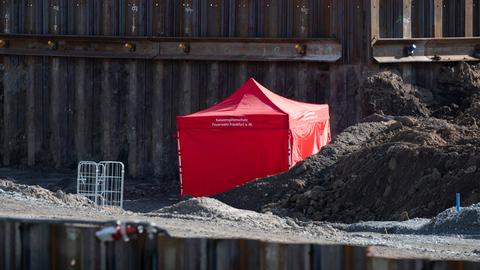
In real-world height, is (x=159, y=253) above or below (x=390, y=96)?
below

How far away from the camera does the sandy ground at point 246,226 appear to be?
48.1 feet

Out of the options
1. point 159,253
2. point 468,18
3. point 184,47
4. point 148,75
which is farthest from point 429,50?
point 159,253

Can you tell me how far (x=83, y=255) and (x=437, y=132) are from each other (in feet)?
37.0

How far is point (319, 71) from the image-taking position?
26672 millimetres

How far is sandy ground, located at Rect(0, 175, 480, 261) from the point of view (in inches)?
577

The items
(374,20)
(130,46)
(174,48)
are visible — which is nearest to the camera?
(374,20)

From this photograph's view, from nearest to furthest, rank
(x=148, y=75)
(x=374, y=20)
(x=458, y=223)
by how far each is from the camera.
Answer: (x=458, y=223)
(x=374, y=20)
(x=148, y=75)

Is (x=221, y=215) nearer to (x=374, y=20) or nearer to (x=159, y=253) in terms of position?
(x=159, y=253)

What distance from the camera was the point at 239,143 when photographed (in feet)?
75.0

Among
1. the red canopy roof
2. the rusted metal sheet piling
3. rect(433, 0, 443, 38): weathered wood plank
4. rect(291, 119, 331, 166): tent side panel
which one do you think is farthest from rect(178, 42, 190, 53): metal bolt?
the rusted metal sheet piling

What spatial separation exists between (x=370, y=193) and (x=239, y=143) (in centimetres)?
294

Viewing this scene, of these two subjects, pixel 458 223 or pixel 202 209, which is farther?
pixel 202 209

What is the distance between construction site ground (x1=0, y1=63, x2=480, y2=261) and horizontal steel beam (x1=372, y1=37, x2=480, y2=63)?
279 millimetres

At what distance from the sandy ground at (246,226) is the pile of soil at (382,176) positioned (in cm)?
163
